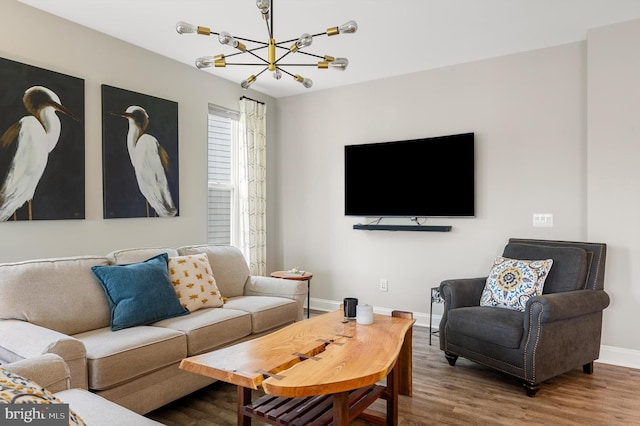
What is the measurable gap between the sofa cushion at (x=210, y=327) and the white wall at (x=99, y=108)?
44.4 inches

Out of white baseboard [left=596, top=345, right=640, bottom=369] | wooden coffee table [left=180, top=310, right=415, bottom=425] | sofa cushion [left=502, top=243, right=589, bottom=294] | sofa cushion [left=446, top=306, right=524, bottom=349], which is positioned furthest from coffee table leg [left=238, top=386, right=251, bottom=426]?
white baseboard [left=596, top=345, right=640, bottom=369]

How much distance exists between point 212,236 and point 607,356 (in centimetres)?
379

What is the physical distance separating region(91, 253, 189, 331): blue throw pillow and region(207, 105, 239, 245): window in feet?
5.41

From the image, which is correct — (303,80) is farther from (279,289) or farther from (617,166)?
(617,166)

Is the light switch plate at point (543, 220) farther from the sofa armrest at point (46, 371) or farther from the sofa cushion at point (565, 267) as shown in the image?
the sofa armrest at point (46, 371)

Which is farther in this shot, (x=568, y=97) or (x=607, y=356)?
(x=568, y=97)

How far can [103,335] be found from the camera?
8.05 feet

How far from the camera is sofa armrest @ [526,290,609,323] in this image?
2.70 meters

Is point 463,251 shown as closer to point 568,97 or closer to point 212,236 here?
point 568,97

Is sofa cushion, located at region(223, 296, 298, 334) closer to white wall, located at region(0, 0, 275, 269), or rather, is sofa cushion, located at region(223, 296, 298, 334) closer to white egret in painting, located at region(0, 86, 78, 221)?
white wall, located at region(0, 0, 275, 269)

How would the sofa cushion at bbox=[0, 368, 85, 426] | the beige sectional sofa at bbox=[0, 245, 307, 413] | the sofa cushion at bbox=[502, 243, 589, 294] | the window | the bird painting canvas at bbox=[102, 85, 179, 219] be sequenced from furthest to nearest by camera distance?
the window → the bird painting canvas at bbox=[102, 85, 179, 219] → the sofa cushion at bbox=[502, 243, 589, 294] → the beige sectional sofa at bbox=[0, 245, 307, 413] → the sofa cushion at bbox=[0, 368, 85, 426]

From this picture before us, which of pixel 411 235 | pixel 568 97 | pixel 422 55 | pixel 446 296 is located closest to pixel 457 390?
pixel 446 296

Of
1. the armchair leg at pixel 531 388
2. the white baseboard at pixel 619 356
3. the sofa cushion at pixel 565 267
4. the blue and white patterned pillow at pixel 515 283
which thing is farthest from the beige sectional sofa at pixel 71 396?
the white baseboard at pixel 619 356

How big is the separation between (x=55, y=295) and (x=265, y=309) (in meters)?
1.38
